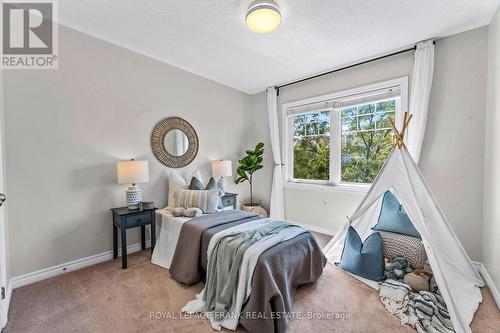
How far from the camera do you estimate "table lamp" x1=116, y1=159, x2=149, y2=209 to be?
8.57 ft

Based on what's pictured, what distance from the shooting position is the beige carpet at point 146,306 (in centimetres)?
168

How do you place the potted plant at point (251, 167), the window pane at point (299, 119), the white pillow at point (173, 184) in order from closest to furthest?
the white pillow at point (173, 184)
the window pane at point (299, 119)
the potted plant at point (251, 167)

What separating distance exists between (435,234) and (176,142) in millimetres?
3303

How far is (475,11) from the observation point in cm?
209

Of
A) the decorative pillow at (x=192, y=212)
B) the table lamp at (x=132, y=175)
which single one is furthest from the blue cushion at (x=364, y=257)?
the table lamp at (x=132, y=175)

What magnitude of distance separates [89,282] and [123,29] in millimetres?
2761

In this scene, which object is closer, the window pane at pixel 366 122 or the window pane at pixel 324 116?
the window pane at pixel 366 122

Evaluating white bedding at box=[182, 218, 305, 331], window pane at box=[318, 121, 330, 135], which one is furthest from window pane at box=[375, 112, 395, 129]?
white bedding at box=[182, 218, 305, 331]

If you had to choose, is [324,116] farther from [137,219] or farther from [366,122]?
[137,219]

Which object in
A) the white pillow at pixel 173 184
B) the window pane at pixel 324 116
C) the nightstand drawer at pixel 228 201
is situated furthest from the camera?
the window pane at pixel 324 116

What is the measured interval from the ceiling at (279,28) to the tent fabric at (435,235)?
1313mm

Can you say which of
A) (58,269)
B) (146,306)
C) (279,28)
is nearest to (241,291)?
(146,306)

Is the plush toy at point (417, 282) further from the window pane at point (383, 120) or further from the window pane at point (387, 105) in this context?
the window pane at point (387, 105)

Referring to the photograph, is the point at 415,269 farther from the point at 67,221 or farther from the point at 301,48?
the point at 67,221
